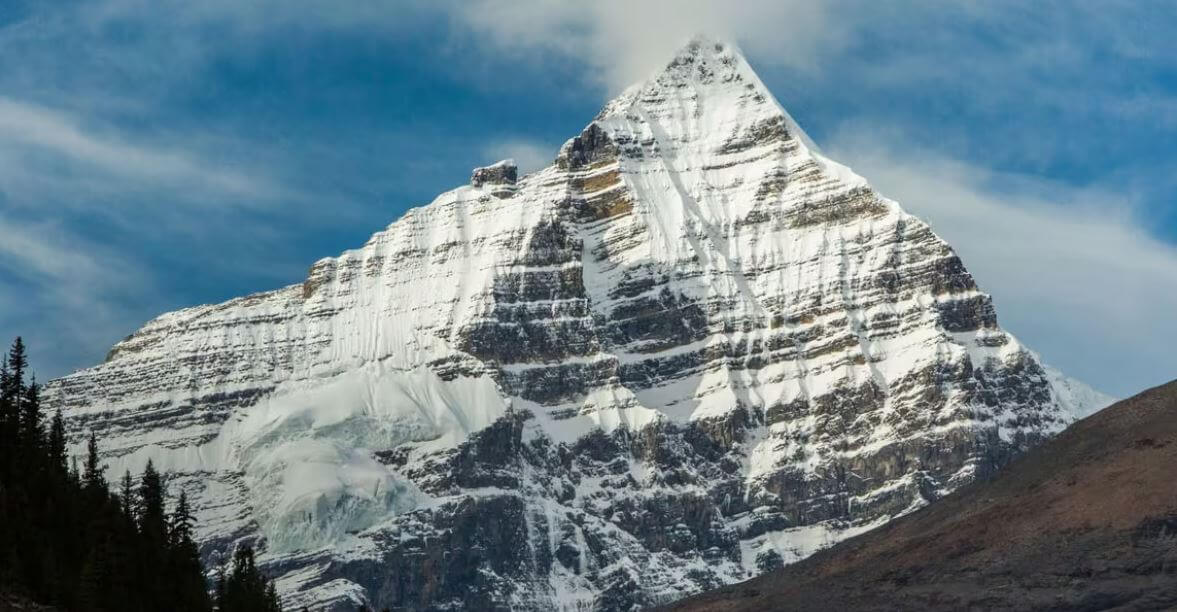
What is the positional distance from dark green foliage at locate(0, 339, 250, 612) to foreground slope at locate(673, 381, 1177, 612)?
36757mm

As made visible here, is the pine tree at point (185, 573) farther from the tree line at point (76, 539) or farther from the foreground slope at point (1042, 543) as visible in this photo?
the foreground slope at point (1042, 543)

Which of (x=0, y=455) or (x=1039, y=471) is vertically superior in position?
(x=0, y=455)

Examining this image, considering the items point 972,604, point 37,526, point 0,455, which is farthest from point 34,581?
point 972,604

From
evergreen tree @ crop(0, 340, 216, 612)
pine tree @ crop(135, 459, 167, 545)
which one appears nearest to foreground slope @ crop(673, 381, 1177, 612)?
evergreen tree @ crop(0, 340, 216, 612)

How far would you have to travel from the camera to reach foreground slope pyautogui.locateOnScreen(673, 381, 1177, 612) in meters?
136

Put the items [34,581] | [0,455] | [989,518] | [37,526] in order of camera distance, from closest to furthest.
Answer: [989,518] → [34,581] → [37,526] → [0,455]

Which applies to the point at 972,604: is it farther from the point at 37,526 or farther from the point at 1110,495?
the point at 37,526

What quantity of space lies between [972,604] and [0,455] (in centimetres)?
7226

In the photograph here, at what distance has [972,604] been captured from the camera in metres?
138

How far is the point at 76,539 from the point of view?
559 ft

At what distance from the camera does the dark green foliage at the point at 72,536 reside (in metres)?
154

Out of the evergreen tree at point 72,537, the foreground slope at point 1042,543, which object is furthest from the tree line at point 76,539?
the foreground slope at point 1042,543

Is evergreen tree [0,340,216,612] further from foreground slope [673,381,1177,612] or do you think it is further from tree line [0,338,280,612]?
foreground slope [673,381,1177,612]

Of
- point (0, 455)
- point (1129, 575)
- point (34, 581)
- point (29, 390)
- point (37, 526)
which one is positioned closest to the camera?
point (1129, 575)
